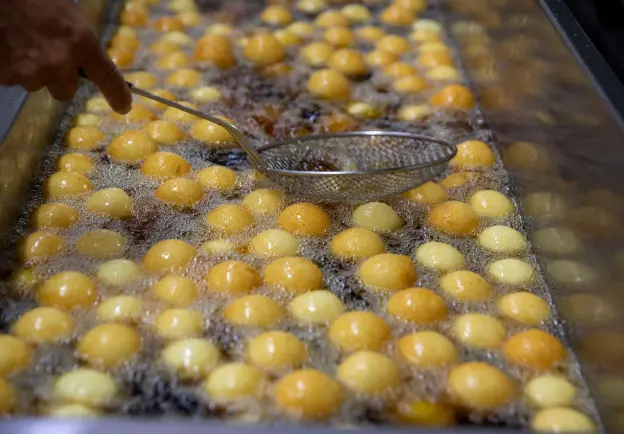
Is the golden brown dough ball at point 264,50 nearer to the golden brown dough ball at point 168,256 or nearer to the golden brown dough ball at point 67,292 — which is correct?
the golden brown dough ball at point 168,256

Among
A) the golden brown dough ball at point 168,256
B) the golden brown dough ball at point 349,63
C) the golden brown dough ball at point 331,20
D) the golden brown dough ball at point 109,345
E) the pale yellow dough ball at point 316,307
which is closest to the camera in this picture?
the golden brown dough ball at point 109,345

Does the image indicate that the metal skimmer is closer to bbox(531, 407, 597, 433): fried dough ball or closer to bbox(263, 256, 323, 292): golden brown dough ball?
bbox(263, 256, 323, 292): golden brown dough ball

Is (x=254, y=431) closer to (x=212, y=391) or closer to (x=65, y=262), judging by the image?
(x=212, y=391)

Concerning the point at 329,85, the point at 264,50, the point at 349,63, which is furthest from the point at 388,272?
the point at 264,50

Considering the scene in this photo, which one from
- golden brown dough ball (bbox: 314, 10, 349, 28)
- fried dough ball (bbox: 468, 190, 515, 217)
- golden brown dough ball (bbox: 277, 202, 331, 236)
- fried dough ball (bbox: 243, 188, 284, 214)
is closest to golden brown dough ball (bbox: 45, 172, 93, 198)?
fried dough ball (bbox: 243, 188, 284, 214)

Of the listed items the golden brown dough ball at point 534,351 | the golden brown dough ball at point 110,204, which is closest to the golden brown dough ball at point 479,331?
the golden brown dough ball at point 534,351

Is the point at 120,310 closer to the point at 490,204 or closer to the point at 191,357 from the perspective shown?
the point at 191,357
